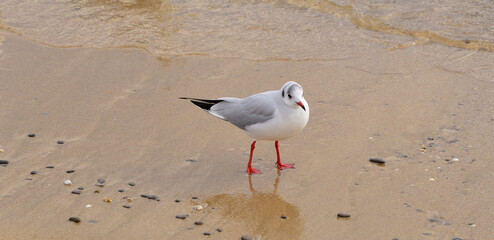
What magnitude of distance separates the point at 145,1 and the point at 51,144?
576 cm

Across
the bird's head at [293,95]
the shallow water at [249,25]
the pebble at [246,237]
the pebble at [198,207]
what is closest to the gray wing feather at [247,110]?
the bird's head at [293,95]

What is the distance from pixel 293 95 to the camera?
521cm

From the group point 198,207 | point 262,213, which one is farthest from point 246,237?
point 198,207

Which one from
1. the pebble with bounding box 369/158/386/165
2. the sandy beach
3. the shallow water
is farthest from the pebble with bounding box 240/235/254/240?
the shallow water

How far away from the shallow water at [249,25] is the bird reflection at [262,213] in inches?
139

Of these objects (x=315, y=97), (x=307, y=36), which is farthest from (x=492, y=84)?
(x=307, y=36)

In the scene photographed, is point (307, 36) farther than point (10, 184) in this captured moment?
Yes

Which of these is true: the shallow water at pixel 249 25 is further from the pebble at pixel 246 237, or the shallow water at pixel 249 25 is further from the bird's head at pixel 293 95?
the pebble at pixel 246 237

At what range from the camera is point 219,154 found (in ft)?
19.4

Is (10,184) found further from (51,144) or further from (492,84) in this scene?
(492,84)

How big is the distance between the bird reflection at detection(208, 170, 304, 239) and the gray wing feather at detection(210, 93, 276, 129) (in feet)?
2.04

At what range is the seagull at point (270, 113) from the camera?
5312 mm

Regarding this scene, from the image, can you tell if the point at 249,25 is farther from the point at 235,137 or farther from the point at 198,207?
the point at 198,207

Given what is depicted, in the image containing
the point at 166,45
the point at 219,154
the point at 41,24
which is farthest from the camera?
the point at 41,24
